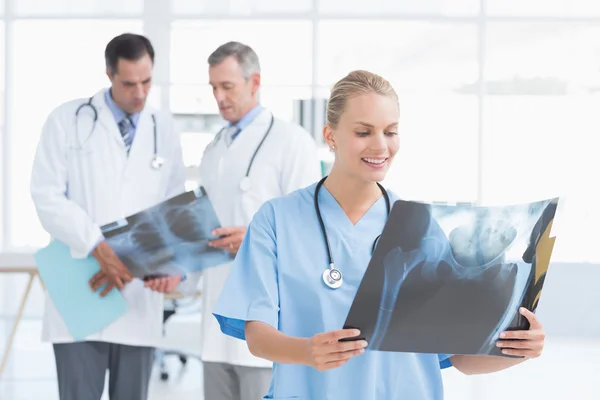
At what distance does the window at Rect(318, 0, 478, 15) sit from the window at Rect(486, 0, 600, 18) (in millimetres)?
163

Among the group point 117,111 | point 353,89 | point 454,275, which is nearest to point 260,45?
point 117,111

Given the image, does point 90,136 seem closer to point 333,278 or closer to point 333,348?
point 333,278

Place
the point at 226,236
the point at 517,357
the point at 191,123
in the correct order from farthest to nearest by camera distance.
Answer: the point at 191,123, the point at 226,236, the point at 517,357

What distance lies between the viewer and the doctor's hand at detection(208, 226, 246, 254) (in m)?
2.25

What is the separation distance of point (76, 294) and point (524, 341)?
1509mm

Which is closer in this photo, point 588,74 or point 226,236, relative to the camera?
point 226,236

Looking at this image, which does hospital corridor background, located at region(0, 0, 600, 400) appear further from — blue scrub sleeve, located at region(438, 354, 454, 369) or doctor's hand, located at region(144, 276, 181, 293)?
blue scrub sleeve, located at region(438, 354, 454, 369)

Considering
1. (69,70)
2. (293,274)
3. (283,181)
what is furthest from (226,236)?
(69,70)

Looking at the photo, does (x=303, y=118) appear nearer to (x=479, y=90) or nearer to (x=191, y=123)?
(x=191, y=123)

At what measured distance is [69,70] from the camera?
668 cm

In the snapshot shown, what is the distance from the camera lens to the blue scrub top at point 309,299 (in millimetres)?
1375

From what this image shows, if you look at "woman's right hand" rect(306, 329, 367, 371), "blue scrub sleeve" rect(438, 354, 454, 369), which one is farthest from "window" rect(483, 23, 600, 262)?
"woman's right hand" rect(306, 329, 367, 371)

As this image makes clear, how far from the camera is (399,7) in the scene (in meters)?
6.55

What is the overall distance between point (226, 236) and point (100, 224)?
0.39 meters
